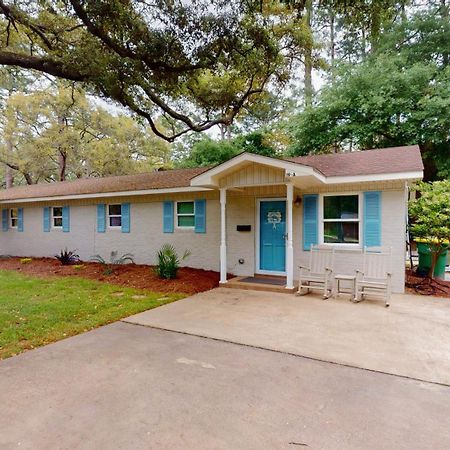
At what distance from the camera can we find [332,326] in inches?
190

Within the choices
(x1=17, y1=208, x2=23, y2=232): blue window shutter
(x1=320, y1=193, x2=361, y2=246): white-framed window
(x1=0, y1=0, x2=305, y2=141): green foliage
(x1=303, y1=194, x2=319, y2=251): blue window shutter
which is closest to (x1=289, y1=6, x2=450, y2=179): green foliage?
(x1=0, y1=0, x2=305, y2=141): green foliage

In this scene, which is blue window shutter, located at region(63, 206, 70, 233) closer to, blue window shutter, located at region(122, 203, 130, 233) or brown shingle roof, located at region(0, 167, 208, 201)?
brown shingle roof, located at region(0, 167, 208, 201)

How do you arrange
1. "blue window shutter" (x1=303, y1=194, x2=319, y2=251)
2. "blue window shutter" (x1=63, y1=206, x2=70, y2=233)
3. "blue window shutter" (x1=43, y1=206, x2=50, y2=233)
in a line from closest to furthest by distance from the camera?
"blue window shutter" (x1=303, y1=194, x2=319, y2=251) → "blue window shutter" (x1=63, y1=206, x2=70, y2=233) → "blue window shutter" (x1=43, y1=206, x2=50, y2=233)

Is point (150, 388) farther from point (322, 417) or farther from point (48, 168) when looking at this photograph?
point (48, 168)

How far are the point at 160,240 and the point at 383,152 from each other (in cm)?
703

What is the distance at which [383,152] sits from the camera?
26.8 feet

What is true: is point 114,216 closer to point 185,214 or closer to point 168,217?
A: point 168,217

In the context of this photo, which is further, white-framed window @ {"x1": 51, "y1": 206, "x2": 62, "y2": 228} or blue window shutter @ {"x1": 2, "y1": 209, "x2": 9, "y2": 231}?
blue window shutter @ {"x1": 2, "y1": 209, "x2": 9, "y2": 231}

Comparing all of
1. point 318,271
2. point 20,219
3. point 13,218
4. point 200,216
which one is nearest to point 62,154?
point 13,218

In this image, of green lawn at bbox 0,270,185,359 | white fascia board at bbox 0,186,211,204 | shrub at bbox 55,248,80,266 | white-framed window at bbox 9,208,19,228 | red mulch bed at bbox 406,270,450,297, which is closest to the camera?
green lawn at bbox 0,270,185,359

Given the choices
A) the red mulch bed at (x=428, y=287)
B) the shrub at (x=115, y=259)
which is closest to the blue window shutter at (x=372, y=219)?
the red mulch bed at (x=428, y=287)

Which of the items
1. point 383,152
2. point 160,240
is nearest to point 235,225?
point 160,240

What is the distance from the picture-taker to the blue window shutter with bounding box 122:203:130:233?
430 inches

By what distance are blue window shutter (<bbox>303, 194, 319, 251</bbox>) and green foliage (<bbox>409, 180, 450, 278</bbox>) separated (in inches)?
93.6
